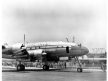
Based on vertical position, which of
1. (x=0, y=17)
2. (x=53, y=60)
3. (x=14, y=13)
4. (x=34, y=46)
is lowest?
(x=53, y=60)

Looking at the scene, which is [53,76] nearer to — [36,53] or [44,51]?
[36,53]

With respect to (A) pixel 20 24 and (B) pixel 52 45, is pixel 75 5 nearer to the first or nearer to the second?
(A) pixel 20 24

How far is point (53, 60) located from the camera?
28219mm

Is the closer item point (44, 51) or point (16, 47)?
point (16, 47)

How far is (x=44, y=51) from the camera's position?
26.8 m

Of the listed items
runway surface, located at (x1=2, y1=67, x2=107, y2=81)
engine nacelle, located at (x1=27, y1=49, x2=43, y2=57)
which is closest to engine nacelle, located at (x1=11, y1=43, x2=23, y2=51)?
engine nacelle, located at (x1=27, y1=49, x2=43, y2=57)

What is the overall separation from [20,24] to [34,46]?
35.0ft

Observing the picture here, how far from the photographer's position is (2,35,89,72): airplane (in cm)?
2255

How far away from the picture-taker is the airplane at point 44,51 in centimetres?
2255

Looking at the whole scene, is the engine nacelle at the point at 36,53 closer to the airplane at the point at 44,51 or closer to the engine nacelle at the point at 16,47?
the airplane at the point at 44,51

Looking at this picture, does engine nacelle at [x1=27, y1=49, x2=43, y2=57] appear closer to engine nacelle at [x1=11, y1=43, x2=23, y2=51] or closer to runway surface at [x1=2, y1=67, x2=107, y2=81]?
engine nacelle at [x1=11, y1=43, x2=23, y2=51]

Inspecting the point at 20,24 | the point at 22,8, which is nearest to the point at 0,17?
the point at 22,8

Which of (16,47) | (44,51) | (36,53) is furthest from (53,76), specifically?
(44,51)

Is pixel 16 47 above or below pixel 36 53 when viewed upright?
above
